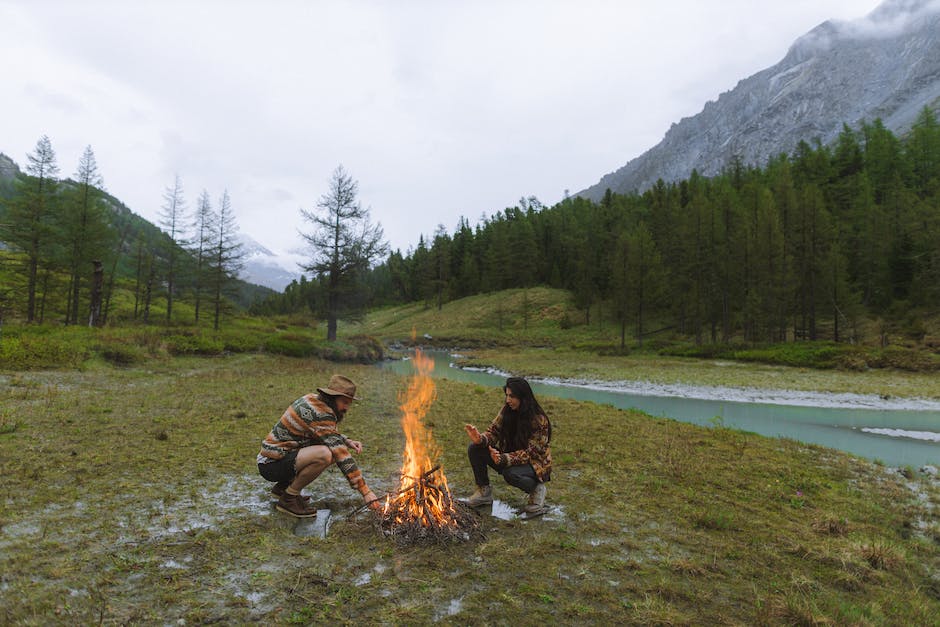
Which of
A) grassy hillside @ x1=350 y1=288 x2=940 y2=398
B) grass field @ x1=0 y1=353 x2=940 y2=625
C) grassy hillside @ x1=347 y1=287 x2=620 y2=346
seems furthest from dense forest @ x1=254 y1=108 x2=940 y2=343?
grass field @ x1=0 y1=353 x2=940 y2=625

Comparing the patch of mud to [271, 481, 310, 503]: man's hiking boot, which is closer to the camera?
[271, 481, 310, 503]: man's hiking boot

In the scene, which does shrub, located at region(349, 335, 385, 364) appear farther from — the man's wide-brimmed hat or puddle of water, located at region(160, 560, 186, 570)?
puddle of water, located at region(160, 560, 186, 570)

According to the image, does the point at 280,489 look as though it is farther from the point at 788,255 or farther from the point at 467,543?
the point at 788,255

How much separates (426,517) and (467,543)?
0.61m

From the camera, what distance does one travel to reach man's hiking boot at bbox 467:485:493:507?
669 centimetres

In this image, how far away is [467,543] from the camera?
5.54m

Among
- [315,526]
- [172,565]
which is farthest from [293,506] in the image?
[172,565]

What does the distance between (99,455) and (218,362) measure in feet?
60.3

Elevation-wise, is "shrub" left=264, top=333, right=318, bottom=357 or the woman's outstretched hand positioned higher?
"shrub" left=264, top=333, right=318, bottom=357

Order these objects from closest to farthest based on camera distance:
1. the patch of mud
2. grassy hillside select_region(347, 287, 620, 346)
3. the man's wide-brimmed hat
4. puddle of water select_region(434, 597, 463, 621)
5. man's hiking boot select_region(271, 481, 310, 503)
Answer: puddle of water select_region(434, 597, 463, 621) < the man's wide-brimmed hat < man's hiking boot select_region(271, 481, 310, 503) < the patch of mud < grassy hillside select_region(347, 287, 620, 346)

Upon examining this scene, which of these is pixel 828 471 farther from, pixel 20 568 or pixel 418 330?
pixel 418 330

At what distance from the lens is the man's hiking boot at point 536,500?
6469mm

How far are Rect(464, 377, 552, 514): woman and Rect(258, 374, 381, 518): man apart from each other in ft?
5.49

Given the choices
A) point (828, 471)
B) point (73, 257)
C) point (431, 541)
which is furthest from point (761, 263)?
point (73, 257)
